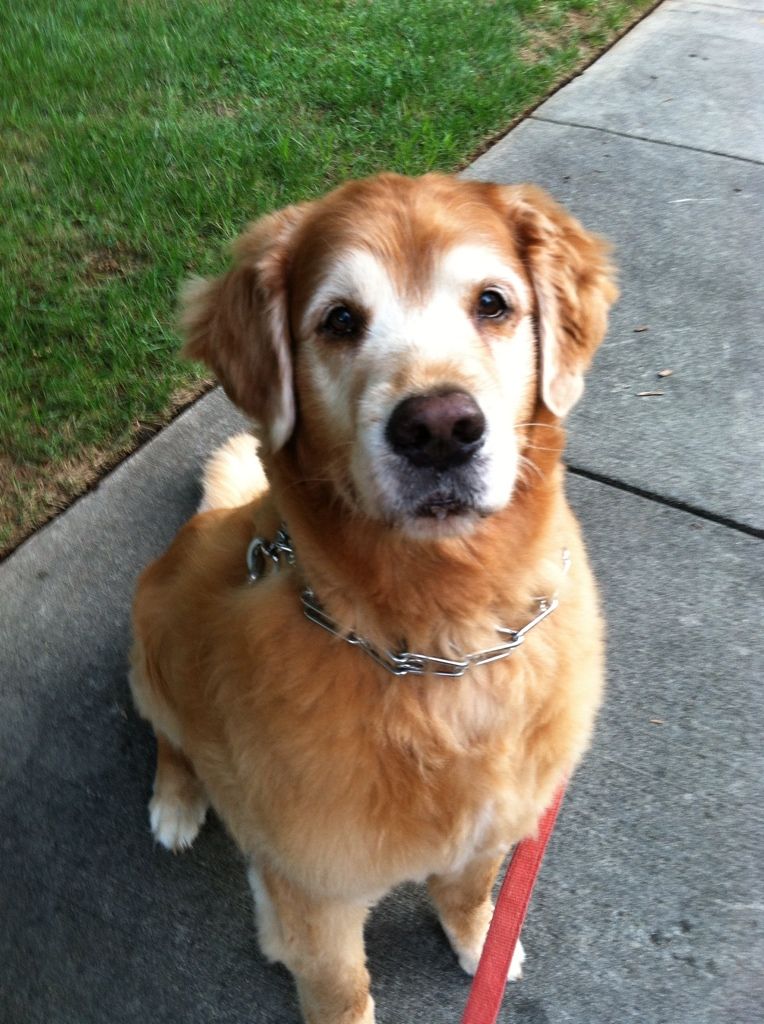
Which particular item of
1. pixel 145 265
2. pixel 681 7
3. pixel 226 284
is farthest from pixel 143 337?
pixel 681 7

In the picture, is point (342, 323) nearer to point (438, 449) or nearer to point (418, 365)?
point (418, 365)

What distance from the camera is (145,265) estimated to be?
423 centimetres

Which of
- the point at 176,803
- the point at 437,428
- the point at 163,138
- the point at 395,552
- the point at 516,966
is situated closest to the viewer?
the point at 437,428

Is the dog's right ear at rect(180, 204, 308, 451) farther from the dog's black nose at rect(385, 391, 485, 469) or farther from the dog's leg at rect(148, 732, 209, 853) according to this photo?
the dog's leg at rect(148, 732, 209, 853)

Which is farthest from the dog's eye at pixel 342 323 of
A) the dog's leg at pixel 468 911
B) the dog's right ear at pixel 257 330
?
the dog's leg at pixel 468 911

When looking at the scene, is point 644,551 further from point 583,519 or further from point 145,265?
point 145,265

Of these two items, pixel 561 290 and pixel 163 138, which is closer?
pixel 561 290

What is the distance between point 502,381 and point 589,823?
1368 millimetres

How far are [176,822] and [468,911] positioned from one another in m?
0.86

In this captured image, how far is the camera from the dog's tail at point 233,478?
2.83 metres

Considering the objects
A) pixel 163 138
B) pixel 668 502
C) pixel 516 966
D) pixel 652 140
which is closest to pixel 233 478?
pixel 668 502

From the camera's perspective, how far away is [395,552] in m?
1.70

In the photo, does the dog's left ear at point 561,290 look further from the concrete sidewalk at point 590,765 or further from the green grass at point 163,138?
the green grass at point 163,138

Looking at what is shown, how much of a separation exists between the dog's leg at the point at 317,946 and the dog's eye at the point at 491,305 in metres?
1.32
